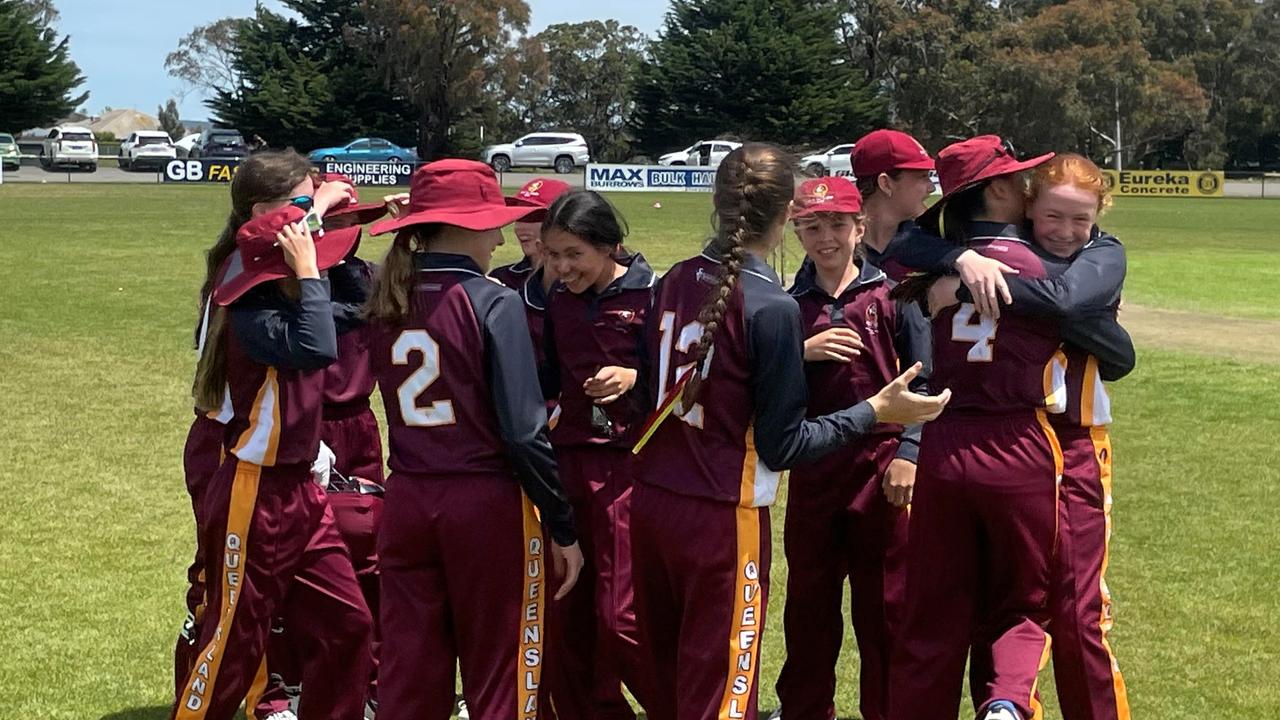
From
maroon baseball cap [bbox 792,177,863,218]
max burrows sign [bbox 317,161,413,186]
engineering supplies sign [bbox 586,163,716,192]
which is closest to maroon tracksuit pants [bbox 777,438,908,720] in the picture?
maroon baseball cap [bbox 792,177,863,218]

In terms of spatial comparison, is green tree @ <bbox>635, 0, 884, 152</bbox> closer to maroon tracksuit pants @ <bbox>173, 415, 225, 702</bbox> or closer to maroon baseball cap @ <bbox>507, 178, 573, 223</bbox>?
maroon baseball cap @ <bbox>507, 178, 573, 223</bbox>

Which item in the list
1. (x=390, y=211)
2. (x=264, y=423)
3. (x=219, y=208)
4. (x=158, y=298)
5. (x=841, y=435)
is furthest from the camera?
(x=219, y=208)

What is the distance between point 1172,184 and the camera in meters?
55.7

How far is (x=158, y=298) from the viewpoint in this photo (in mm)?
18016

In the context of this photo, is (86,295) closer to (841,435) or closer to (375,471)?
(375,471)

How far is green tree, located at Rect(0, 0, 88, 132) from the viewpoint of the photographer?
215ft

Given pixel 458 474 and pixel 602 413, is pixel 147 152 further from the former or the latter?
pixel 458 474

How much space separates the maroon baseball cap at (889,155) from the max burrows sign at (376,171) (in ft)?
137

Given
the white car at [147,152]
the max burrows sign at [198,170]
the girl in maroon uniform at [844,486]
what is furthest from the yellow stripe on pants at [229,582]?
the white car at [147,152]

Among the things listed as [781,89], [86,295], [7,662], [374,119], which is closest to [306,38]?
[374,119]

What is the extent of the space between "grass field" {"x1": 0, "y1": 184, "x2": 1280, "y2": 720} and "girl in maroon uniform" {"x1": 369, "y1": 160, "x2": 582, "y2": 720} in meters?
1.93

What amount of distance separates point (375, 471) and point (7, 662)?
1.78 m

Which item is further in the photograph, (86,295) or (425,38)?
(425,38)

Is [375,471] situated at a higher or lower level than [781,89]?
lower
